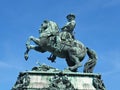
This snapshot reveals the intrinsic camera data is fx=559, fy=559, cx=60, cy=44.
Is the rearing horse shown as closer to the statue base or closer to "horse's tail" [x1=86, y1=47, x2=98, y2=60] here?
"horse's tail" [x1=86, y1=47, x2=98, y2=60]

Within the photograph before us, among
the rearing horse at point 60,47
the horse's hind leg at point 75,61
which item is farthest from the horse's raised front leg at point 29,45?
the horse's hind leg at point 75,61

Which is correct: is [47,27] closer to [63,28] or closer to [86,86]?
[63,28]

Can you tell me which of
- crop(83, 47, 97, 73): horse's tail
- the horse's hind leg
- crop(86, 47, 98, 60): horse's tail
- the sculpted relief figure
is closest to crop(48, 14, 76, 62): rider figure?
the sculpted relief figure

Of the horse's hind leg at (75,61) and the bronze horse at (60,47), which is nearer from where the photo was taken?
the horse's hind leg at (75,61)

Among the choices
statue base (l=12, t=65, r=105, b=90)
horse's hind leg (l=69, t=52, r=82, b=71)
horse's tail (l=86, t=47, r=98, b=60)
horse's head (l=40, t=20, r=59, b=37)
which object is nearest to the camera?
statue base (l=12, t=65, r=105, b=90)

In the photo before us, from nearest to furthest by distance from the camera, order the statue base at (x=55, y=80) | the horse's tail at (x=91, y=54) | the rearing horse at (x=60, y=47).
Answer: the statue base at (x=55, y=80) → the rearing horse at (x=60, y=47) → the horse's tail at (x=91, y=54)

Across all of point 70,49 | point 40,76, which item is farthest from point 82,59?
point 40,76

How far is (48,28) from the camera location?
39.4 meters

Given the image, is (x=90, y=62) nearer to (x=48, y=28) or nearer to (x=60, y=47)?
(x=60, y=47)

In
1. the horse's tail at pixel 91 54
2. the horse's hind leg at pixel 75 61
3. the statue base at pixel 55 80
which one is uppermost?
the horse's tail at pixel 91 54

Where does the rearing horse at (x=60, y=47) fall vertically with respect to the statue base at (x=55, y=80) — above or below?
above

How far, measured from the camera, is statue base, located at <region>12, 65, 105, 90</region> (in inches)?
1447

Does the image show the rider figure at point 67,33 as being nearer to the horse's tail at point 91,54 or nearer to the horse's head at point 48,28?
the horse's head at point 48,28

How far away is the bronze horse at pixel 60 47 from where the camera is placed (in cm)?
3878
